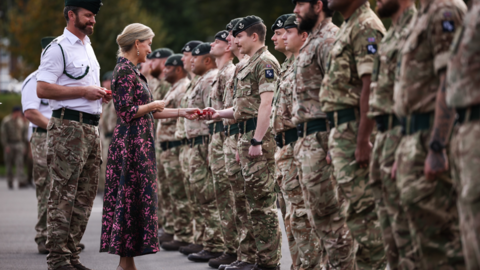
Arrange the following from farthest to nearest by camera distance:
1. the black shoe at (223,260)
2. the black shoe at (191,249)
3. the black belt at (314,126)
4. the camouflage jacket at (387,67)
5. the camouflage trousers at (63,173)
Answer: the black shoe at (191,249)
the black shoe at (223,260)
the camouflage trousers at (63,173)
the black belt at (314,126)
the camouflage jacket at (387,67)

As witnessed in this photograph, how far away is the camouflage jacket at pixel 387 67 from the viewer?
3.94 m

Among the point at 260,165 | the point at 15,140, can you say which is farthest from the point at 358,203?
the point at 15,140

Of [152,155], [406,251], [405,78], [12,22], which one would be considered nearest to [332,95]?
[405,78]

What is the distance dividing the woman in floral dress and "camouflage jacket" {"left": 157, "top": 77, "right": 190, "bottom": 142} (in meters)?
3.55

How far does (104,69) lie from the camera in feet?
90.8

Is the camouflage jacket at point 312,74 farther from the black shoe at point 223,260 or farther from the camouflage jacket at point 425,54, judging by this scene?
the black shoe at point 223,260

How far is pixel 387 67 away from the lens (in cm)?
398

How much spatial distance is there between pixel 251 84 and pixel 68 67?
185 centimetres

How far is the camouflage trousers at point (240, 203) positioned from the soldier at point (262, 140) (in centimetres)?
24

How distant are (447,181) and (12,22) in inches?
1153

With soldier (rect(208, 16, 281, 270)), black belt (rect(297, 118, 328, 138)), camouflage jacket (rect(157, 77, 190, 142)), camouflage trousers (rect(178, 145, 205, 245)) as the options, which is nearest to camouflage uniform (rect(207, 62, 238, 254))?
soldier (rect(208, 16, 281, 270))

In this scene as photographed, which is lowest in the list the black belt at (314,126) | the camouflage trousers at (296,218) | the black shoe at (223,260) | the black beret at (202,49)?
the black shoe at (223,260)

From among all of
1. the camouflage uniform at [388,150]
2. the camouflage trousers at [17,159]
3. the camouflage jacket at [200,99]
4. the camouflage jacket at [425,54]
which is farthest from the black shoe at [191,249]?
the camouflage trousers at [17,159]

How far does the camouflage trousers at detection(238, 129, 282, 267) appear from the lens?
671 centimetres
